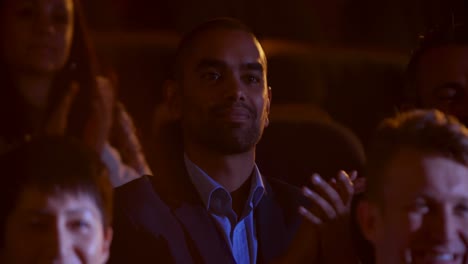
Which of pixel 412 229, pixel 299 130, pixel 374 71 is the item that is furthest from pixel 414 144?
pixel 374 71

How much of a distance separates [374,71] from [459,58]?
5.76 feet

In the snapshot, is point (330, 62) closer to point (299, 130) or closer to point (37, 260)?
point (299, 130)

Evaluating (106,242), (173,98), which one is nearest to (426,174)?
(106,242)

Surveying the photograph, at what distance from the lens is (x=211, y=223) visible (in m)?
1.95

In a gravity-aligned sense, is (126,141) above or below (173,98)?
below

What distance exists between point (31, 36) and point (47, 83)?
0.42ft

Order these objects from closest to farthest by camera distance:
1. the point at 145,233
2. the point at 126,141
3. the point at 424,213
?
the point at 424,213 < the point at 145,233 < the point at 126,141

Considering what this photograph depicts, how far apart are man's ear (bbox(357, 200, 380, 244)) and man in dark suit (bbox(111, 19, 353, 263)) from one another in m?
0.13

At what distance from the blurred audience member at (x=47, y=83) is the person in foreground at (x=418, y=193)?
942 mm

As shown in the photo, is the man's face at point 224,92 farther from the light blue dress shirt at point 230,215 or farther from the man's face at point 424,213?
the man's face at point 424,213

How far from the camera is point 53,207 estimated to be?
1648mm

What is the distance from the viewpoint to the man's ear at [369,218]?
1663 mm

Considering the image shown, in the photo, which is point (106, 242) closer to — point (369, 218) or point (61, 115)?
point (369, 218)

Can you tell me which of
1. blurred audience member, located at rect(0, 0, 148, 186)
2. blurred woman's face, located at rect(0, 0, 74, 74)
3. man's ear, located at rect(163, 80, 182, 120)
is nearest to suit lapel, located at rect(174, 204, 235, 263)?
man's ear, located at rect(163, 80, 182, 120)
